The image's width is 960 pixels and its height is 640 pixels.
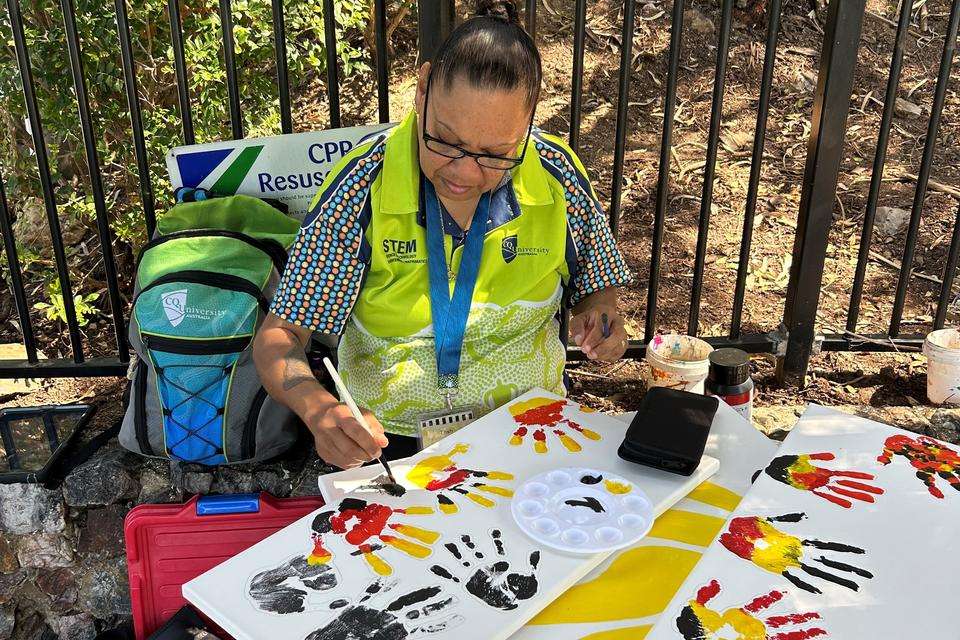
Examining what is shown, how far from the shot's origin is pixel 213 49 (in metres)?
3.14

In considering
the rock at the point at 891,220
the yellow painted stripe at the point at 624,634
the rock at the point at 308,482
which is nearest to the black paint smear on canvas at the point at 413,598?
the yellow painted stripe at the point at 624,634

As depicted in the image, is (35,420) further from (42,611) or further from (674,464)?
(674,464)

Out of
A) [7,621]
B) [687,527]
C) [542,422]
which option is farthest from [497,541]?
[7,621]

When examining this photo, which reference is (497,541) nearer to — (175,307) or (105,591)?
(175,307)

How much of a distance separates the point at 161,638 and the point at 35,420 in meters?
1.19

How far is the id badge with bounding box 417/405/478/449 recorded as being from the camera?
1.97 m

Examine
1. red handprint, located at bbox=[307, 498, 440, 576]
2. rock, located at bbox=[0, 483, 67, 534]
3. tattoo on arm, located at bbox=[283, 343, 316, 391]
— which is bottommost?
rock, located at bbox=[0, 483, 67, 534]

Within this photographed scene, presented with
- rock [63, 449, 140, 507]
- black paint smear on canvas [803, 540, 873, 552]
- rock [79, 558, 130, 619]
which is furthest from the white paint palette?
rock [79, 558, 130, 619]

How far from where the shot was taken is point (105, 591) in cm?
237

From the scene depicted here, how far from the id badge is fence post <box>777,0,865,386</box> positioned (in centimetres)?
133

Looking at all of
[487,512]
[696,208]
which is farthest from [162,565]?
[696,208]

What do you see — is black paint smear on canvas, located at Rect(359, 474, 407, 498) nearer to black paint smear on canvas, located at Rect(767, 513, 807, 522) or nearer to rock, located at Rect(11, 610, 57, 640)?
black paint smear on canvas, located at Rect(767, 513, 807, 522)

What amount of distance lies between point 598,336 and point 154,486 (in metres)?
1.19

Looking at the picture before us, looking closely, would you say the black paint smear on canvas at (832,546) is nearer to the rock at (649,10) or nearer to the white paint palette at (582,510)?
the white paint palette at (582,510)
